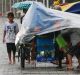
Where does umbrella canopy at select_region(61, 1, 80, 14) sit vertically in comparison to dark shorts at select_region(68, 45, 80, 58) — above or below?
above

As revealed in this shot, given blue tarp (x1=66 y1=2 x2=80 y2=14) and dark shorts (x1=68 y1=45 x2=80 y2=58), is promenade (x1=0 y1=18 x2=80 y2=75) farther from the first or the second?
blue tarp (x1=66 y1=2 x2=80 y2=14)

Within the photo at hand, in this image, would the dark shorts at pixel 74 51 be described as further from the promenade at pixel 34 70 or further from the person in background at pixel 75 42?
the promenade at pixel 34 70

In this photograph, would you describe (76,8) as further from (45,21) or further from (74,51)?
(74,51)

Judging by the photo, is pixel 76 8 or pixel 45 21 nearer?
pixel 45 21

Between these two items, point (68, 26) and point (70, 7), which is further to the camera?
point (70, 7)

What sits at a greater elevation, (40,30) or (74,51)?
(40,30)

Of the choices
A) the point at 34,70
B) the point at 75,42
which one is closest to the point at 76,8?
the point at 75,42

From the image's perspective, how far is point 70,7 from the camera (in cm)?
1432

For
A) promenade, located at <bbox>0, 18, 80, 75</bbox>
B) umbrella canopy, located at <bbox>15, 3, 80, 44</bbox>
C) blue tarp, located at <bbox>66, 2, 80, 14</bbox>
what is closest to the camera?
promenade, located at <bbox>0, 18, 80, 75</bbox>

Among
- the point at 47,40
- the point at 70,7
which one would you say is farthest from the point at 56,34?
the point at 70,7

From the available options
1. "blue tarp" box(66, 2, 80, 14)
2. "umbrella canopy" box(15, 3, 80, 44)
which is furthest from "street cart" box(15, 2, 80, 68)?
"blue tarp" box(66, 2, 80, 14)

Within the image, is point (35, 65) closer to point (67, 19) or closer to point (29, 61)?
point (29, 61)

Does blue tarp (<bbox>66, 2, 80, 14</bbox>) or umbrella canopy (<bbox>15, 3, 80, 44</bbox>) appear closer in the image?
umbrella canopy (<bbox>15, 3, 80, 44</bbox>)

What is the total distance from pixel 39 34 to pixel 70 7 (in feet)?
5.66
